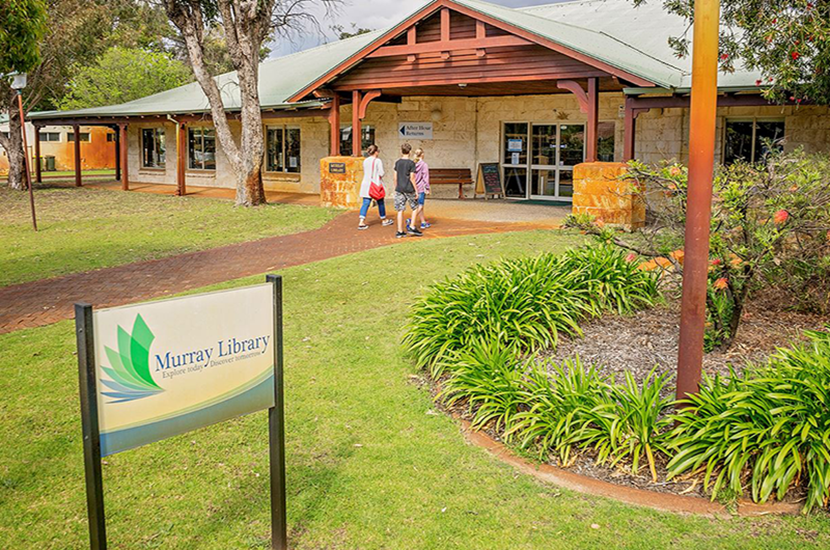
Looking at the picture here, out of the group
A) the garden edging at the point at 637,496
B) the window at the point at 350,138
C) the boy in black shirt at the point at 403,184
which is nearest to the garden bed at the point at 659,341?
the garden edging at the point at 637,496

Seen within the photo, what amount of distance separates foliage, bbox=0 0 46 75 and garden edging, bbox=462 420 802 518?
7126 mm

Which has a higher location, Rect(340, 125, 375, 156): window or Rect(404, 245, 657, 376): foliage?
Rect(340, 125, 375, 156): window

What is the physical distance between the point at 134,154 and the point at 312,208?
1462cm

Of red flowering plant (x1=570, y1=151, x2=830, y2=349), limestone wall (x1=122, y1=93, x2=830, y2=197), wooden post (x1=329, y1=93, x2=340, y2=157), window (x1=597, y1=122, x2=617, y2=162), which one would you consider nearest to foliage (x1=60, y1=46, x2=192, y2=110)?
limestone wall (x1=122, y1=93, x2=830, y2=197)

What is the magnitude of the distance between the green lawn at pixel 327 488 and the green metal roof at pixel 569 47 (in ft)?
31.6

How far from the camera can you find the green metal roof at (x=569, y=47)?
47.4 ft

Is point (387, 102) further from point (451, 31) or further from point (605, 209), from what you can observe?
point (605, 209)

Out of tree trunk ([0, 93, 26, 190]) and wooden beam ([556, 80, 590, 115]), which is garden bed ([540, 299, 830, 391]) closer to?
wooden beam ([556, 80, 590, 115])

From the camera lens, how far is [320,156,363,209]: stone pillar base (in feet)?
59.0

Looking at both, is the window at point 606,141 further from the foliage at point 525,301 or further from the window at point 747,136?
the foliage at point 525,301

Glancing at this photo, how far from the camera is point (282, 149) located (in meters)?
24.2

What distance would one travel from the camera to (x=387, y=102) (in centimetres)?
2111

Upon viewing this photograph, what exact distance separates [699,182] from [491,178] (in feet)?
52.2

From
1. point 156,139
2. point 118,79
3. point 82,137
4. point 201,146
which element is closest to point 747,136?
point 201,146
